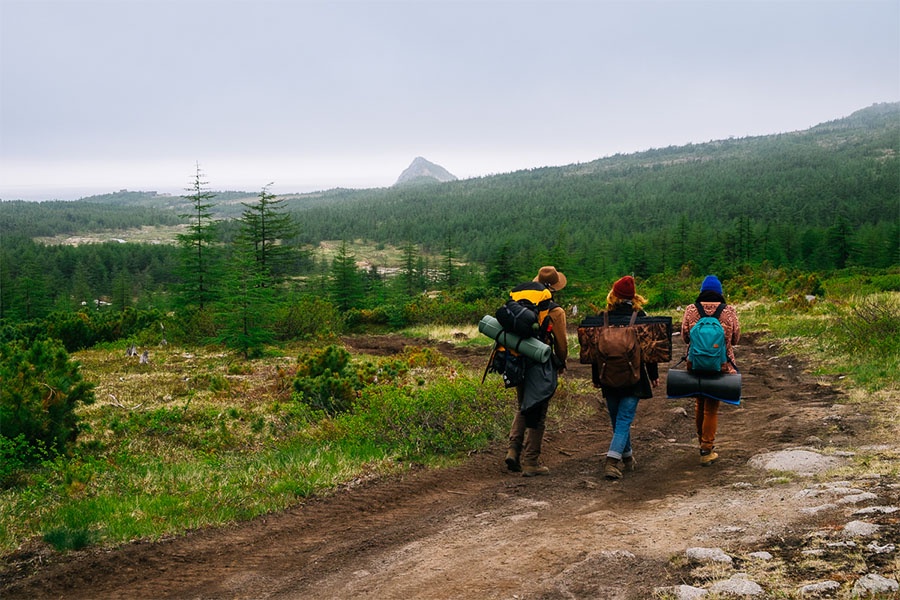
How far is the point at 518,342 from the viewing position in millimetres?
5625

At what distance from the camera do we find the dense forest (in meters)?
32.1

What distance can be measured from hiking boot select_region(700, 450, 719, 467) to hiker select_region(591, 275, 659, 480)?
65cm

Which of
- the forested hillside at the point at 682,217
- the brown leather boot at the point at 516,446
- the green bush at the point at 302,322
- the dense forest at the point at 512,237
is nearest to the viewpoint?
the brown leather boot at the point at 516,446

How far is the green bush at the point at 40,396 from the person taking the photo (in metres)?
6.42

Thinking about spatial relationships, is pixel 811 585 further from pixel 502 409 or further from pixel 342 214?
pixel 342 214

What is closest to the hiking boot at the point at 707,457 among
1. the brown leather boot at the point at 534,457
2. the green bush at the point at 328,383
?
the brown leather boot at the point at 534,457

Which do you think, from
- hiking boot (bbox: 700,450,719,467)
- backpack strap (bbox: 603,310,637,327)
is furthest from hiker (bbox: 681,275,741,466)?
backpack strap (bbox: 603,310,637,327)

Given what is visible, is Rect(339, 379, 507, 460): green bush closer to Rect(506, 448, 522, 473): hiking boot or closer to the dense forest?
Rect(506, 448, 522, 473): hiking boot

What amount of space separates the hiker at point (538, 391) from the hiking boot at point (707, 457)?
1470 millimetres

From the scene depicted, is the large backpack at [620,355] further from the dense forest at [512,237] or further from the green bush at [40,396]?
the dense forest at [512,237]

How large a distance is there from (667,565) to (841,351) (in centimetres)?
956

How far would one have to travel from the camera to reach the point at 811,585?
9.73ft

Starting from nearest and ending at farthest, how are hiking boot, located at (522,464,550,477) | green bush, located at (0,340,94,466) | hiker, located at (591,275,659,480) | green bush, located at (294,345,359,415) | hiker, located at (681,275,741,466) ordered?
hiker, located at (591,275,659,480), hiker, located at (681,275,741,466), hiking boot, located at (522,464,550,477), green bush, located at (0,340,94,466), green bush, located at (294,345,359,415)

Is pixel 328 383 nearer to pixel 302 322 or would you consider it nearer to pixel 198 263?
pixel 302 322
